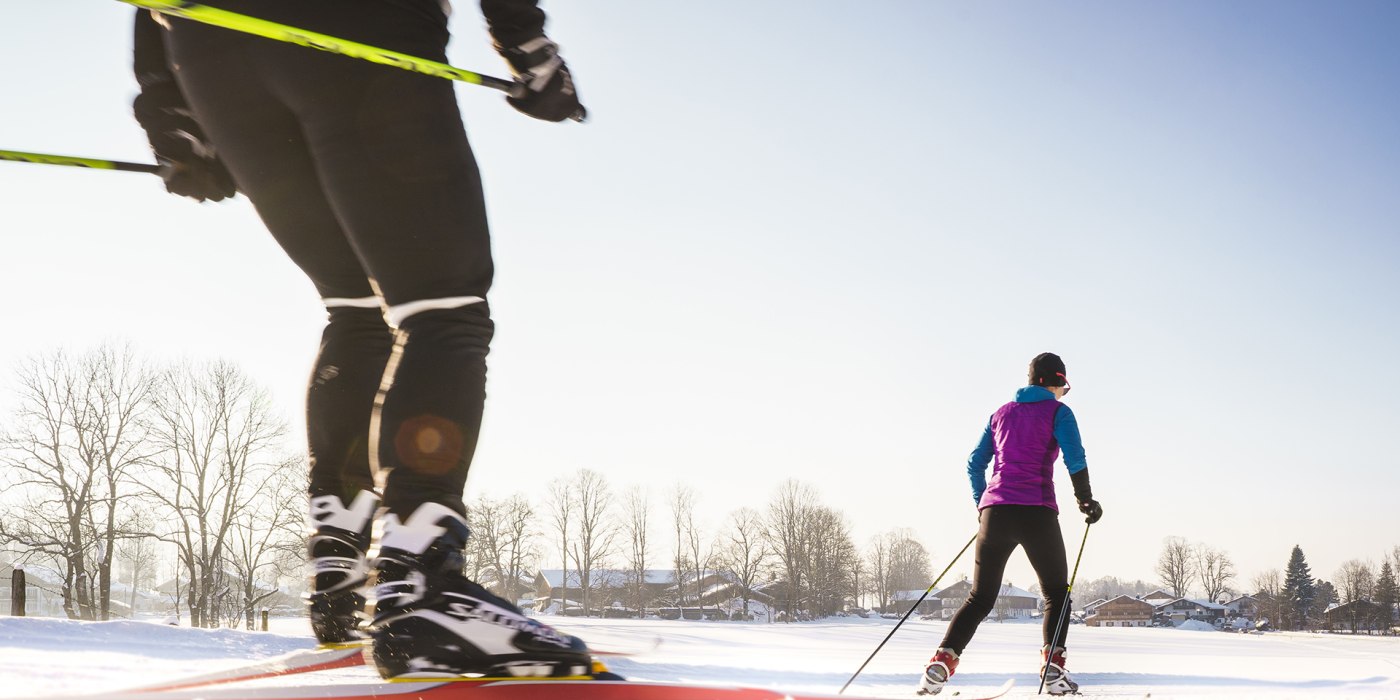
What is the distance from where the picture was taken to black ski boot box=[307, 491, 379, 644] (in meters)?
1.38

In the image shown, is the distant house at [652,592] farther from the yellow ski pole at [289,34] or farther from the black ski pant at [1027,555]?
the yellow ski pole at [289,34]

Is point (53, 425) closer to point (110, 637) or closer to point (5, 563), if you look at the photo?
point (5, 563)

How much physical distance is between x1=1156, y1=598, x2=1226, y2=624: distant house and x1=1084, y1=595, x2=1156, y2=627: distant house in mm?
1274

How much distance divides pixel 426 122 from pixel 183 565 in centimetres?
3810

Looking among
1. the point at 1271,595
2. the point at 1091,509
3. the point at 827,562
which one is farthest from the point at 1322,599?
the point at 1091,509

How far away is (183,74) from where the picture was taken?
4.42 ft

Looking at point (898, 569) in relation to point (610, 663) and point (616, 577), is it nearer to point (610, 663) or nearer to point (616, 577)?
point (616, 577)

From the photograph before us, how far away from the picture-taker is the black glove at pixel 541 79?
131cm

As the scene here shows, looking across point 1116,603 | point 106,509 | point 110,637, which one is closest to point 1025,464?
point 110,637

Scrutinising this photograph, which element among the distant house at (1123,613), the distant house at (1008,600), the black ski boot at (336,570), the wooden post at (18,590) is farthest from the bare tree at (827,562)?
the black ski boot at (336,570)

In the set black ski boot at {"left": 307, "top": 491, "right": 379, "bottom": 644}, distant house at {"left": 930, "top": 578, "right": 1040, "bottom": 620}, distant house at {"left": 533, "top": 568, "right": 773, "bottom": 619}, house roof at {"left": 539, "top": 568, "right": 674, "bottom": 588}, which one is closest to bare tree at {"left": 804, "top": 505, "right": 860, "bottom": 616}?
distant house at {"left": 533, "top": 568, "right": 773, "bottom": 619}

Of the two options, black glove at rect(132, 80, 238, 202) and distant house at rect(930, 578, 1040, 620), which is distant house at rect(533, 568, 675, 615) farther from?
black glove at rect(132, 80, 238, 202)

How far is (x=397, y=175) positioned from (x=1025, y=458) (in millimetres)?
3505

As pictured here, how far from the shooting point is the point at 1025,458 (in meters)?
3.93
